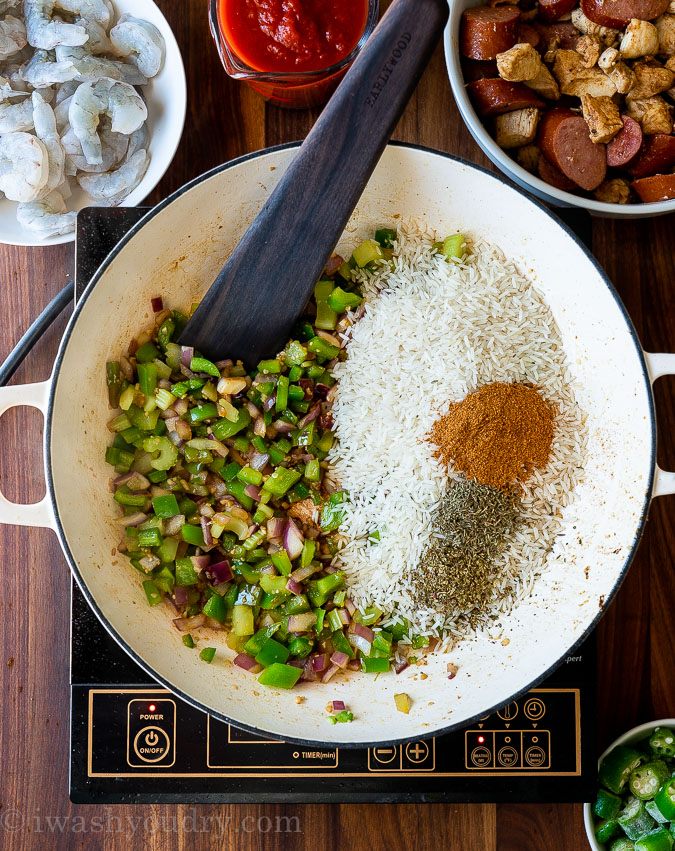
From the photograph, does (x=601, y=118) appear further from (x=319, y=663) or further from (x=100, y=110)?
(x=319, y=663)

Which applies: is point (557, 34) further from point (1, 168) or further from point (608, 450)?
point (1, 168)

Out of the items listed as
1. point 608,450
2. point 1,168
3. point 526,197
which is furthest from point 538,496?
point 1,168

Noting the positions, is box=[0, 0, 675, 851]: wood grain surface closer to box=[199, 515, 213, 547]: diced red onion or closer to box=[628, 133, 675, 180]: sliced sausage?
box=[628, 133, 675, 180]: sliced sausage

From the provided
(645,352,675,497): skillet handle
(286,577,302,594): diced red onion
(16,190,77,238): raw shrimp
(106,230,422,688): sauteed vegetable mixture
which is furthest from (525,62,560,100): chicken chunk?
(286,577,302,594): diced red onion

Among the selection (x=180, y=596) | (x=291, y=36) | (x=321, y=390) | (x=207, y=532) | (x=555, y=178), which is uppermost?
(x=291, y=36)

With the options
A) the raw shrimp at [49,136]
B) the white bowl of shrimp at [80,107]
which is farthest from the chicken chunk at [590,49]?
the raw shrimp at [49,136]

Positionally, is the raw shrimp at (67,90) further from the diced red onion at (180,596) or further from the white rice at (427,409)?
the diced red onion at (180,596)

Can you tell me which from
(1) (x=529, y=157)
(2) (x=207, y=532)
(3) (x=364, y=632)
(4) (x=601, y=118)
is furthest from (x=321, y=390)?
(4) (x=601, y=118)
